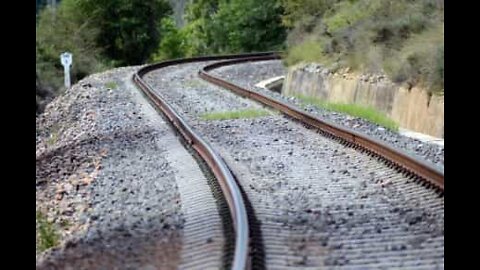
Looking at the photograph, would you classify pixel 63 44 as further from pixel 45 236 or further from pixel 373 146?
pixel 45 236

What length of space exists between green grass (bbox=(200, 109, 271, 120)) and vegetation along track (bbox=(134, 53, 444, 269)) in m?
1.12

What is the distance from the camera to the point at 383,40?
70.2 ft

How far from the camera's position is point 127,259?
6.89 m

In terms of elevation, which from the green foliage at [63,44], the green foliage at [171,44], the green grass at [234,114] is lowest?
the green foliage at [171,44]

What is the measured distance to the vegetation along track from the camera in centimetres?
680

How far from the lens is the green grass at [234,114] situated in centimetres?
1639

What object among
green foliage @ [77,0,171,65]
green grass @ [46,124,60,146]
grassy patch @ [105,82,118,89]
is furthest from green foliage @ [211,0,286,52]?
green grass @ [46,124,60,146]

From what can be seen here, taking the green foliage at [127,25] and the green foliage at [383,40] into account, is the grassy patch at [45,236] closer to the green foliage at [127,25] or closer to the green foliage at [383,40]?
the green foliage at [383,40]

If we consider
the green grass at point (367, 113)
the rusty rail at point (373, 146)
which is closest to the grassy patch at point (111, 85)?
the rusty rail at point (373, 146)

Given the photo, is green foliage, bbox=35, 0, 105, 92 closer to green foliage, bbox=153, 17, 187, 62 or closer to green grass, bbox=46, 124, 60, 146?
green grass, bbox=46, 124, 60, 146

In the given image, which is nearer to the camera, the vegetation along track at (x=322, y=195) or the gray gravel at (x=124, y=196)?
the vegetation along track at (x=322, y=195)

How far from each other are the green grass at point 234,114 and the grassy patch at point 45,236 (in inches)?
308
